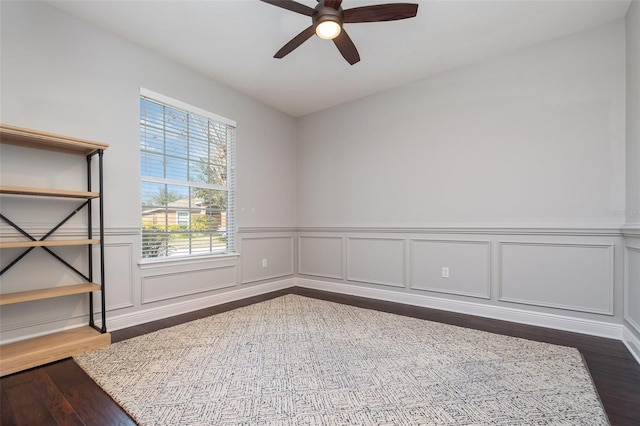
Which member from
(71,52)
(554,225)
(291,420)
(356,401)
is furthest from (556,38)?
(71,52)

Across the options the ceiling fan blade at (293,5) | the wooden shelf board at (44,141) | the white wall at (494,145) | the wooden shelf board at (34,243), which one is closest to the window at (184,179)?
the wooden shelf board at (44,141)

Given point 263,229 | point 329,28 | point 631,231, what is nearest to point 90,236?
point 263,229

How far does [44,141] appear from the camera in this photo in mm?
2168

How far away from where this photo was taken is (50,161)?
238 cm

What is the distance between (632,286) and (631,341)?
409 millimetres

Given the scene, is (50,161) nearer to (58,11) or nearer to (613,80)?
(58,11)

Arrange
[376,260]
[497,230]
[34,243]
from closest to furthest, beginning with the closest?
1. [34,243]
2. [497,230]
3. [376,260]

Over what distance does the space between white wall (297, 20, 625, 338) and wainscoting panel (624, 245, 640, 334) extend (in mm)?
84

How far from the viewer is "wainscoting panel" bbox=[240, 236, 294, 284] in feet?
13.1

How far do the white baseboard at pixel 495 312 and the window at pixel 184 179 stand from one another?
1786mm

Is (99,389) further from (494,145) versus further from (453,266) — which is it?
(494,145)

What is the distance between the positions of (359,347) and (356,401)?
71cm

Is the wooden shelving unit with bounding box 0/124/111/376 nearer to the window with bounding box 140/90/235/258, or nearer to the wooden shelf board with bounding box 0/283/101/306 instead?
the wooden shelf board with bounding box 0/283/101/306

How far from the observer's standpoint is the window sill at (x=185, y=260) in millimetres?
2988
